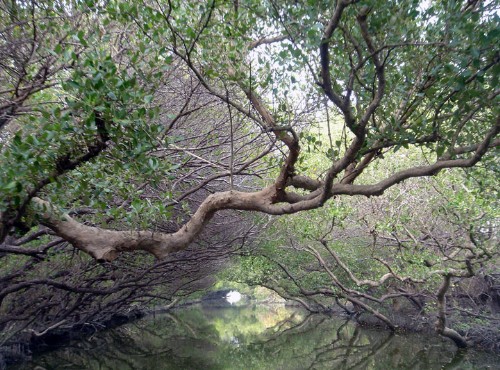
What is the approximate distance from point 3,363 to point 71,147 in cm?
1089

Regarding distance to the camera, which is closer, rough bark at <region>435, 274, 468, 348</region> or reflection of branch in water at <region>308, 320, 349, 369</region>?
rough bark at <region>435, 274, 468, 348</region>

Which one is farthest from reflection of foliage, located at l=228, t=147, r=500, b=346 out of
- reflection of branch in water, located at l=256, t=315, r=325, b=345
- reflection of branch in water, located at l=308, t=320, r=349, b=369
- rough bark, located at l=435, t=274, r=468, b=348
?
reflection of branch in water, located at l=256, t=315, r=325, b=345

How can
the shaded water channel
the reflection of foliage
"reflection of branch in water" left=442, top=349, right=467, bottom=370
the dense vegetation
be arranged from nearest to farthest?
the dense vegetation < the reflection of foliage < "reflection of branch in water" left=442, top=349, right=467, bottom=370 < the shaded water channel

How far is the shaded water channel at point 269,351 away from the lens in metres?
10.5

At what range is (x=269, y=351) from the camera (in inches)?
503

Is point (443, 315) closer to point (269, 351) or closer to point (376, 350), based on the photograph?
point (376, 350)

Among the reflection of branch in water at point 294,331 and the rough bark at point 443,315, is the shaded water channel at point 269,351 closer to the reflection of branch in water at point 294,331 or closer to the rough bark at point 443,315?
the reflection of branch in water at point 294,331

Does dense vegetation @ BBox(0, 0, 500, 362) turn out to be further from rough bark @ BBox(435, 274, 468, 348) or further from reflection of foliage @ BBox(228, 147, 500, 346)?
rough bark @ BBox(435, 274, 468, 348)

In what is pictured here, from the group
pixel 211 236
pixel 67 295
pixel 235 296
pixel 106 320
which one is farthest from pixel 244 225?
pixel 235 296

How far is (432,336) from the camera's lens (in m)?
13.3

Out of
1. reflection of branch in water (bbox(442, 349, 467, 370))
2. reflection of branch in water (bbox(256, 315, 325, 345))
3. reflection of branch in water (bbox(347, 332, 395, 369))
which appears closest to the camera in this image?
reflection of branch in water (bbox(442, 349, 467, 370))

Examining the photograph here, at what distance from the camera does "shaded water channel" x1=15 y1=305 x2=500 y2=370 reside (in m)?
10.5

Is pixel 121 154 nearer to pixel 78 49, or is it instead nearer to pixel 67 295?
pixel 78 49

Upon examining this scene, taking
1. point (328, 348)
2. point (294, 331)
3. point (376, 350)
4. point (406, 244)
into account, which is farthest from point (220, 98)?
point (294, 331)
